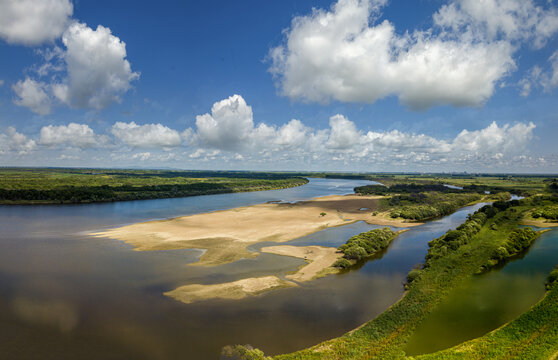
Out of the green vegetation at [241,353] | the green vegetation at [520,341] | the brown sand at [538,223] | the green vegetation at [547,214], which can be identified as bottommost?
the green vegetation at [241,353]

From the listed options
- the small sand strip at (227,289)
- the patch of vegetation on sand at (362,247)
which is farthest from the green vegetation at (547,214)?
the small sand strip at (227,289)

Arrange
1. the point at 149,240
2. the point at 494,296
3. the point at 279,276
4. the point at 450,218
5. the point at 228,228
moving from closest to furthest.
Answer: the point at 494,296, the point at 279,276, the point at 149,240, the point at 228,228, the point at 450,218

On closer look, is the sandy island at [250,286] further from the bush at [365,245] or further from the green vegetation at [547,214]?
the green vegetation at [547,214]

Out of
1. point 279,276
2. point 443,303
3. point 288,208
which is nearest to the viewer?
point 443,303

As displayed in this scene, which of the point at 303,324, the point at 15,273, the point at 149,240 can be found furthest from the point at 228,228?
the point at 303,324

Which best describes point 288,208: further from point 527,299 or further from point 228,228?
point 527,299

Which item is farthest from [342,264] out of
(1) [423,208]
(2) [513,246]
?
(1) [423,208]
